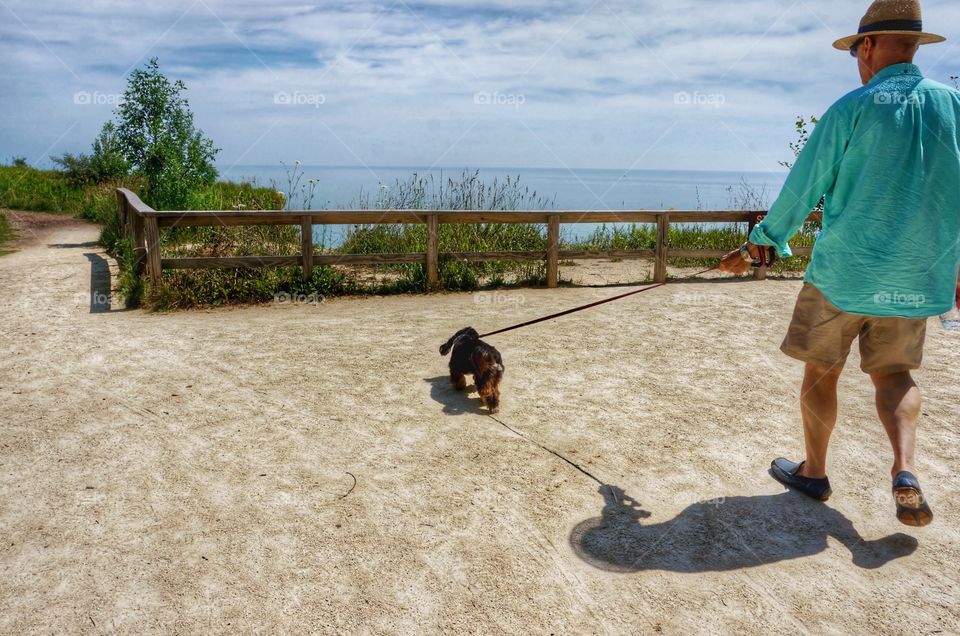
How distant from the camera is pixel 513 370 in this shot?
5.76 m

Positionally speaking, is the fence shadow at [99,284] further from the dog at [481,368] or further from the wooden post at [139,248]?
the dog at [481,368]

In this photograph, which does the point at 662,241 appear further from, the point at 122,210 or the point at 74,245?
the point at 74,245

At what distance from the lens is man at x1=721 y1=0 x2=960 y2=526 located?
9.09ft

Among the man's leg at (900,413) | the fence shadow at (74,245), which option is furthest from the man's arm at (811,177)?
the fence shadow at (74,245)

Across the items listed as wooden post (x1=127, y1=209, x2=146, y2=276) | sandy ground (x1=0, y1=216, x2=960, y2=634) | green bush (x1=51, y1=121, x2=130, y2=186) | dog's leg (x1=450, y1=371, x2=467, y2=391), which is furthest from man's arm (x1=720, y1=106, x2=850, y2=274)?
green bush (x1=51, y1=121, x2=130, y2=186)

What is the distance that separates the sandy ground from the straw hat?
2281 millimetres

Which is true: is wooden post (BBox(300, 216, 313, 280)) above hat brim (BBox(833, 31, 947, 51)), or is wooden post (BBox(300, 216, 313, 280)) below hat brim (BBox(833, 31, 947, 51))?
below

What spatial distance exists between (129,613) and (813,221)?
12413mm

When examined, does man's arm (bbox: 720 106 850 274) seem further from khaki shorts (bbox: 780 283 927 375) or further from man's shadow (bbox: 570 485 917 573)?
man's shadow (bbox: 570 485 917 573)

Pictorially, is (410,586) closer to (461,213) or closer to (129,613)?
(129,613)

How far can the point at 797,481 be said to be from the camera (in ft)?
11.8

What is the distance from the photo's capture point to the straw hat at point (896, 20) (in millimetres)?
2789

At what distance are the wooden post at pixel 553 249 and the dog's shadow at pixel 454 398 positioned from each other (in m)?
4.66

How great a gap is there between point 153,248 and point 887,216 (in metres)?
7.74
